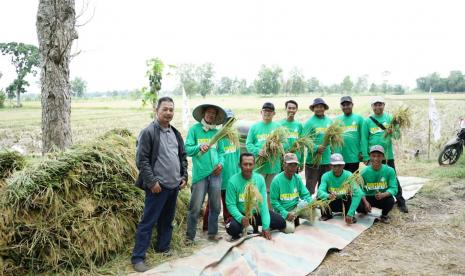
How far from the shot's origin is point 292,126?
4992mm

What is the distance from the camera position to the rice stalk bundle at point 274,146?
4.56 meters

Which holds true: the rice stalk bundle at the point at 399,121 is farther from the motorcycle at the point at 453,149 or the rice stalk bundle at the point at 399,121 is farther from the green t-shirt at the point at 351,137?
the motorcycle at the point at 453,149

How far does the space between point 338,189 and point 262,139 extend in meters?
1.17

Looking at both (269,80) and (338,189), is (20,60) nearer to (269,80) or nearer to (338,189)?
(338,189)

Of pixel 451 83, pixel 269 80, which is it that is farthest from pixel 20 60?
pixel 451 83

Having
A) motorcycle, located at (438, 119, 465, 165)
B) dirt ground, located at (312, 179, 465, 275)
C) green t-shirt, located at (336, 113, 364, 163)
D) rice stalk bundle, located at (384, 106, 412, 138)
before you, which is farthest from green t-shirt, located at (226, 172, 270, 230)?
motorcycle, located at (438, 119, 465, 165)

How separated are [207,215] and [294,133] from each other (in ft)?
5.21

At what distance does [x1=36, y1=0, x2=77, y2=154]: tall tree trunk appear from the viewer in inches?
177

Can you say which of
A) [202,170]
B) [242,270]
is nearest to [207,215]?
[202,170]

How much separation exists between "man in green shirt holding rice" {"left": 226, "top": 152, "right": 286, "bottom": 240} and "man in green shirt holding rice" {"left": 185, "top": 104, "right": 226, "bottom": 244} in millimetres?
205

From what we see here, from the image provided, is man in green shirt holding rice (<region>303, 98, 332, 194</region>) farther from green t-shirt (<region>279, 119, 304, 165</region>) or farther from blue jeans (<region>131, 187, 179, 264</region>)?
blue jeans (<region>131, 187, 179, 264</region>)

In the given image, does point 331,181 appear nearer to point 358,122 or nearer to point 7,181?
point 358,122

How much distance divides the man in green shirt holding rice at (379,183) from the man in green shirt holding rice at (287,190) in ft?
3.25

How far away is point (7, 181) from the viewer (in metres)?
3.48
